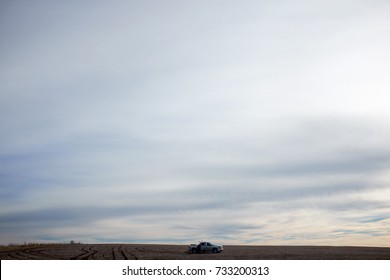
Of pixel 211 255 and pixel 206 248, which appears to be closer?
pixel 211 255

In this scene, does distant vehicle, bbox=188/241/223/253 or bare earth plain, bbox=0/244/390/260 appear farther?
distant vehicle, bbox=188/241/223/253

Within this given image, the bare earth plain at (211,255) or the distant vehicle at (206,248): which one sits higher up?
the distant vehicle at (206,248)

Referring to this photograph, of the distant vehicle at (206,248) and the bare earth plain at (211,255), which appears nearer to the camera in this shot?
the bare earth plain at (211,255)

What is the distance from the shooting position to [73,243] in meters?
82.5

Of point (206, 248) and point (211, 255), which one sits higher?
point (206, 248)

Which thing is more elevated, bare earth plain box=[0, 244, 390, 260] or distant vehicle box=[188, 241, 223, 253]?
distant vehicle box=[188, 241, 223, 253]
